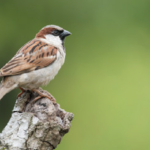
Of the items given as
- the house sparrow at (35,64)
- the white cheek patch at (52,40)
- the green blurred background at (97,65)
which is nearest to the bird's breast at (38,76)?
the house sparrow at (35,64)

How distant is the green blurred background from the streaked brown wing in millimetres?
3126

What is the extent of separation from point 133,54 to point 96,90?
1.00 metres

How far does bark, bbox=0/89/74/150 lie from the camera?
12.9 feet

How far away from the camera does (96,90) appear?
29.1 feet

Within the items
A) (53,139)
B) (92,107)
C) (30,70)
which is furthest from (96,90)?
(53,139)

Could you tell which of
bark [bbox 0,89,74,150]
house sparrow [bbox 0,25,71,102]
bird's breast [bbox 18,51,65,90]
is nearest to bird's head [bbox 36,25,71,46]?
house sparrow [bbox 0,25,71,102]

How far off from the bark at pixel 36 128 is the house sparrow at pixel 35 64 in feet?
1.27

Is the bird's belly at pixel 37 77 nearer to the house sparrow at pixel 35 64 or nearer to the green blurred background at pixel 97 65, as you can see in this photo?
the house sparrow at pixel 35 64

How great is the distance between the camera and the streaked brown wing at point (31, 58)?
4.89 meters

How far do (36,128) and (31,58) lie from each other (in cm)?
125

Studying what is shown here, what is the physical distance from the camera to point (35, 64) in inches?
200

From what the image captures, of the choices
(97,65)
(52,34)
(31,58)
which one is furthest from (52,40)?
(97,65)

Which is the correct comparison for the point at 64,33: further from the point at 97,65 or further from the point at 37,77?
the point at 97,65

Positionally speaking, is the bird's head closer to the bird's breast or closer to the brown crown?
the brown crown
